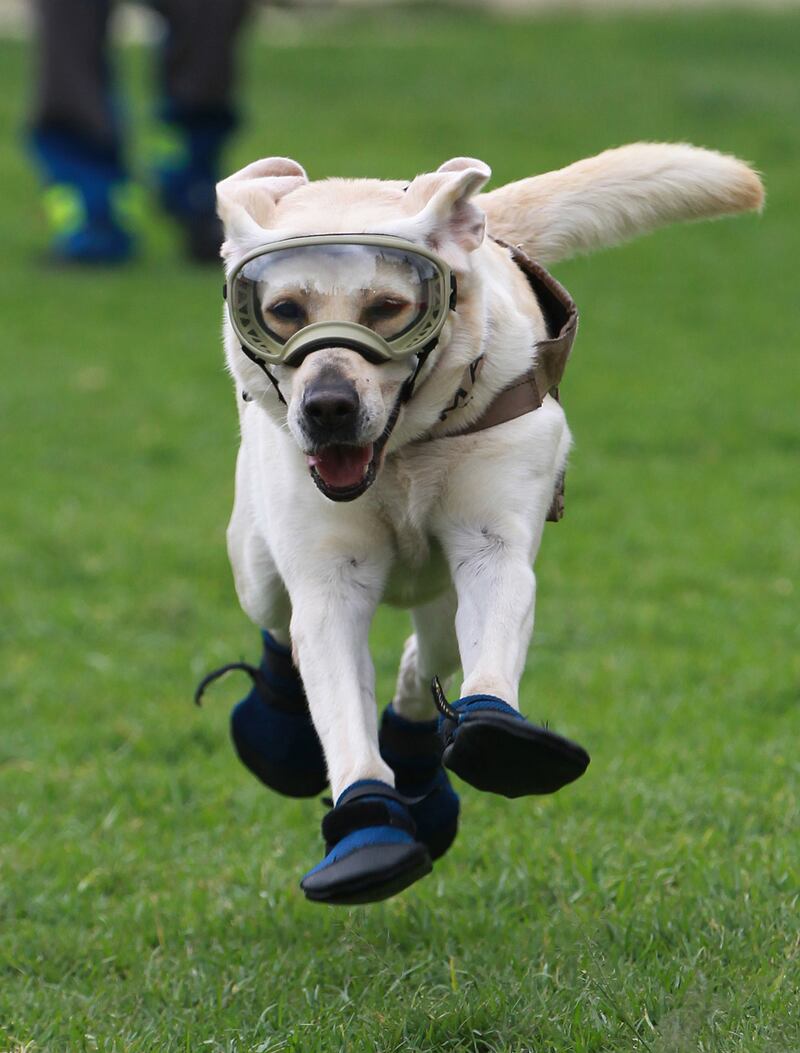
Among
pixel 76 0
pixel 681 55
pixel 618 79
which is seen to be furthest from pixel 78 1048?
pixel 681 55

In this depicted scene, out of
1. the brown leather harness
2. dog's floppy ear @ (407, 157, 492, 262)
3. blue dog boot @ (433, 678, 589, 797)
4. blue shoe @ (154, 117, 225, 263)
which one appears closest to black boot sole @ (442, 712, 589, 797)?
blue dog boot @ (433, 678, 589, 797)

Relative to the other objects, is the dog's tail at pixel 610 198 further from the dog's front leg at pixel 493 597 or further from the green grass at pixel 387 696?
the green grass at pixel 387 696

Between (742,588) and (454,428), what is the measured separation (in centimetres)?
387

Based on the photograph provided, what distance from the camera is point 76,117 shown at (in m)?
12.0

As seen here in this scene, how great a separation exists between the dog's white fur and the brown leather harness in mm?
20

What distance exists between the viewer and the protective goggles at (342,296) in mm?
3160

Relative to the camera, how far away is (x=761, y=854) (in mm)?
4367

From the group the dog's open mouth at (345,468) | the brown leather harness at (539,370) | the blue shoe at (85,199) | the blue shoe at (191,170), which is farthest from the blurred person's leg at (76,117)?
the dog's open mouth at (345,468)

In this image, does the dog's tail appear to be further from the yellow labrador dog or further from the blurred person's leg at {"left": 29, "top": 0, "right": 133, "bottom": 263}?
the blurred person's leg at {"left": 29, "top": 0, "right": 133, "bottom": 263}

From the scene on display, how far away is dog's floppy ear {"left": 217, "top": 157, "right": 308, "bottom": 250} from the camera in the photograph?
3289 mm

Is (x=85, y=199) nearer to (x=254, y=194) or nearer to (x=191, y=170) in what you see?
(x=191, y=170)

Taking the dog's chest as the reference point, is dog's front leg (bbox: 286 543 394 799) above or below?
below

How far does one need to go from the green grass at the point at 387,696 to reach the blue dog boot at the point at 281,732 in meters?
0.33

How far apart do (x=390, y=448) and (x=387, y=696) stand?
2.78 m
